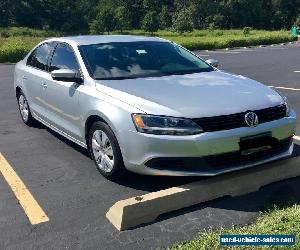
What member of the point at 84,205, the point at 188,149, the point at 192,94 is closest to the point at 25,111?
the point at 84,205

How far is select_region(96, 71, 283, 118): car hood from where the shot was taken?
3930mm

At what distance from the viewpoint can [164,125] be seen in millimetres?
3875

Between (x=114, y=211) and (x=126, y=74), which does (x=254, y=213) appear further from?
(x=126, y=74)

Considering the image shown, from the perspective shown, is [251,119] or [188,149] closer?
[188,149]

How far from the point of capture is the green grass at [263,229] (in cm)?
316

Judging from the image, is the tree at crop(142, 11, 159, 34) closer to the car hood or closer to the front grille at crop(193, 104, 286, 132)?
the car hood

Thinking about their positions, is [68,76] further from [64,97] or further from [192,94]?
[192,94]

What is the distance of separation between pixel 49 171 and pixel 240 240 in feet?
9.08

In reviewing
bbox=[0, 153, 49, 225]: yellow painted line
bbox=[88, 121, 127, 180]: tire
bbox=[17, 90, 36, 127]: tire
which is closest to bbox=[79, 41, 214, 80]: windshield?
bbox=[88, 121, 127, 180]: tire

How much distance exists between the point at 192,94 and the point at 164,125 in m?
0.54

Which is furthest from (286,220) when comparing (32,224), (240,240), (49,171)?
(49,171)

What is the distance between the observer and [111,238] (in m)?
3.44

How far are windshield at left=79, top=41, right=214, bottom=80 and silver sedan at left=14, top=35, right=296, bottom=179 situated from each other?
0.5 inches

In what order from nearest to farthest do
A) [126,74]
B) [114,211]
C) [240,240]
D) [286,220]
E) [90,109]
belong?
[240,240]
[286,220]
[114,211]
[90,109]
[126,74]
